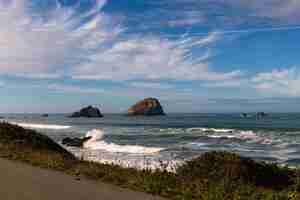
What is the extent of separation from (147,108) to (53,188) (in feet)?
512

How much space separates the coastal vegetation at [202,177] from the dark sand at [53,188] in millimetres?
352

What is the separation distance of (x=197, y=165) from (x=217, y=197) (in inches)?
184

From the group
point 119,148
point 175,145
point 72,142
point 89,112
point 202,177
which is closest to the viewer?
point 202,177

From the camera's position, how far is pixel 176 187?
6273 millimetres

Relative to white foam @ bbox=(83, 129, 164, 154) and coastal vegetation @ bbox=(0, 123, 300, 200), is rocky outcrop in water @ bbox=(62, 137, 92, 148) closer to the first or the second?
white foam @ bbox=(83, 129, 164, 154)

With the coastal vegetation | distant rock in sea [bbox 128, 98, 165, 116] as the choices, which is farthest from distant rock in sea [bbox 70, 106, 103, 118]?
the coastal vegetation

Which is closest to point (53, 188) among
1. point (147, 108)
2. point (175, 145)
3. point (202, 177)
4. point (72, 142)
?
point (202, 177)

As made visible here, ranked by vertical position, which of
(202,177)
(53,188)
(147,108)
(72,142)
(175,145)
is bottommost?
(175,145)

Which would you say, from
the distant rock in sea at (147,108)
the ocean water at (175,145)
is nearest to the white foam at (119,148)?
the ocean water at (175,145)

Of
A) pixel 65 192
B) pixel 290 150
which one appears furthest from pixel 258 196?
pixel 290 150

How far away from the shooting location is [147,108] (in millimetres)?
162375

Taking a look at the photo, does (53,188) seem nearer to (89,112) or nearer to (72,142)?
(72,142)

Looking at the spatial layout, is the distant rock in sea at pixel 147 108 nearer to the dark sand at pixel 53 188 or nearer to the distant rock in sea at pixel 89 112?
the distant rock in sea at pixel 89 112

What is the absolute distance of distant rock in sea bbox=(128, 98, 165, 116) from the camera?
162250 mm
